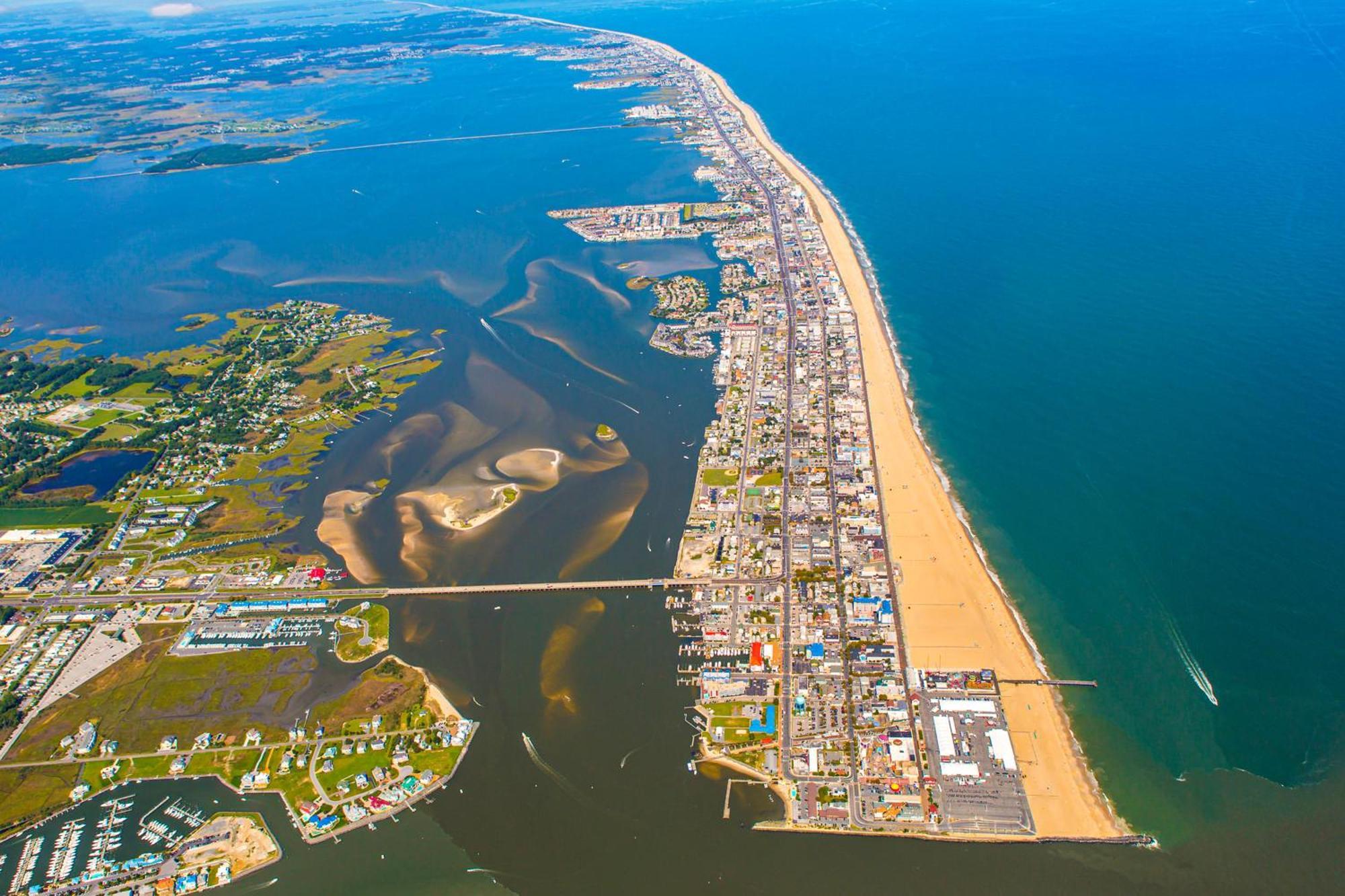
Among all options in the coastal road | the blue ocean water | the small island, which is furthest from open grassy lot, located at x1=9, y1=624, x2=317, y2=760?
the small island

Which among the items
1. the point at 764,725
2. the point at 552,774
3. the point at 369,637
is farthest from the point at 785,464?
the point at 369,637

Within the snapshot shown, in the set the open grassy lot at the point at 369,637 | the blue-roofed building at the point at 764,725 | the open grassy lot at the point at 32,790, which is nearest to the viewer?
the open grassy lot at the point at 32,790

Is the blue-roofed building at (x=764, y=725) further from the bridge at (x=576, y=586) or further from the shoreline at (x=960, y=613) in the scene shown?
the bridge at (x=576, y=586)

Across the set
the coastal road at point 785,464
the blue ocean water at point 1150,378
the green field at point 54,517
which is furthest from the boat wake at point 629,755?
the green field at point 54,517

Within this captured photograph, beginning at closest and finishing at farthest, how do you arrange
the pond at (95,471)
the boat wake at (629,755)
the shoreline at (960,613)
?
the shoreline at (960,613) < the boat wake at (629,755) < the pond at (95,471)

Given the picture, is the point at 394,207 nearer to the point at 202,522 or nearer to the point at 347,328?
the point at 347,328

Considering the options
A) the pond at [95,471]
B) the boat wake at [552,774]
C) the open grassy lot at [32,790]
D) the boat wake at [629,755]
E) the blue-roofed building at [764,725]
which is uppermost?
the blue-roofed building at [764,725]

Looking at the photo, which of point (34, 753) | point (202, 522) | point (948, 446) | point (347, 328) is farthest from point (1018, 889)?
point (347, 328)
